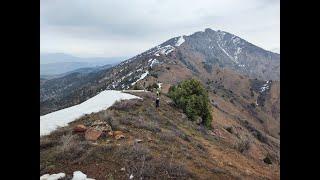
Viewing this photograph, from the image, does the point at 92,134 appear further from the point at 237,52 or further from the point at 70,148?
the point at 237,52

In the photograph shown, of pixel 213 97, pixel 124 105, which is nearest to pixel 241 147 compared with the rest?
pixel 124 105

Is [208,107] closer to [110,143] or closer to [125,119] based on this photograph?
[125,119]

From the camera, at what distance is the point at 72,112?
46.4 ft

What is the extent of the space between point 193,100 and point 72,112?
329 inches

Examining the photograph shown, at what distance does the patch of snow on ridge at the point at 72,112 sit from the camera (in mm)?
11477

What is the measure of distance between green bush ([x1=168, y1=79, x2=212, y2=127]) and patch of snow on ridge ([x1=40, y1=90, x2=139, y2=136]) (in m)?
3.64

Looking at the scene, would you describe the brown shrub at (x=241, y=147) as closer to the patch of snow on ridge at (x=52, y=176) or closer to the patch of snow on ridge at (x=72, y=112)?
the patch of snow on ridge at (x=72, y=112)

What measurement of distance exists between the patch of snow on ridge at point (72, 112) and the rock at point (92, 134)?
1.28 meters

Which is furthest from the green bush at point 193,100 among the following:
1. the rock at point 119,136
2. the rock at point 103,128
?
the rock at point 119,136

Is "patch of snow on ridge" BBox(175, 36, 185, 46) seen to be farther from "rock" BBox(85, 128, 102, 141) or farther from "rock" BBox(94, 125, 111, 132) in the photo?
"rock" BBox(85, 128, 102, 141)
